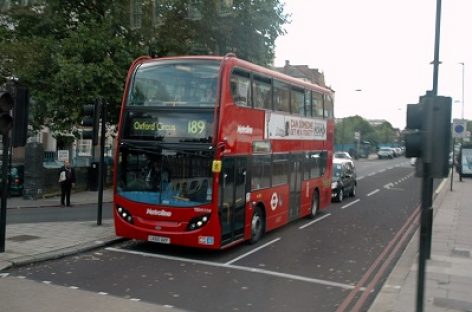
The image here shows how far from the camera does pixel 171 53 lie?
77.9 feet

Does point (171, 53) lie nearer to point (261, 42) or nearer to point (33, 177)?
point (261, 42)

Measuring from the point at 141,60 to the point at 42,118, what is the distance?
41.8 feet

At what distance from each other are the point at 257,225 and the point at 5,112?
601 centimetres

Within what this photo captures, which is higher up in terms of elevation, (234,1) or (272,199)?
(234,1)

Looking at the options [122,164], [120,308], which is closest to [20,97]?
[122,164]

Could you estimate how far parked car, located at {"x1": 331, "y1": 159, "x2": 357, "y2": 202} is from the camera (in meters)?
22.5

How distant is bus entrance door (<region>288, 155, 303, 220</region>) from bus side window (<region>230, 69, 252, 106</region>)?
3493 mm

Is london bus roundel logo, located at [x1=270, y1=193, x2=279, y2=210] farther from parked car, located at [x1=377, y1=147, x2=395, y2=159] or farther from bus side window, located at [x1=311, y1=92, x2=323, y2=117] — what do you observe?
parked car, located at [x1=377, y1=147, x2=395, y2=159]

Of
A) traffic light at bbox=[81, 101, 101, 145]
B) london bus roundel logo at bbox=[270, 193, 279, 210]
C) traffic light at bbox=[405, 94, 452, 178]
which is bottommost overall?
london bus roundel logo at bbox=[270, 193, 279, 210]

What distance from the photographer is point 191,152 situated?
1070cm

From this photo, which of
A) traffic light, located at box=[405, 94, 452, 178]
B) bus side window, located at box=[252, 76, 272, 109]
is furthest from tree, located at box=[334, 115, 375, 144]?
traffic light, located at box=[405, 94, 452, 178]

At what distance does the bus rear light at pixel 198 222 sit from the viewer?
10.6 m

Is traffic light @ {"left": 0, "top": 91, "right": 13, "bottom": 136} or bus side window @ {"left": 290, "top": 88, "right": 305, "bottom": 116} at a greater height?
bus side window @ {"left": 290, "top": 88, "right": 305, "bottom": 116}

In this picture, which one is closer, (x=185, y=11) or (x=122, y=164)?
(x=122, y=164)
